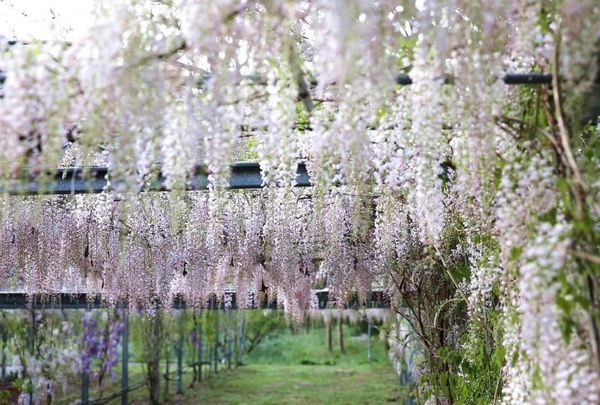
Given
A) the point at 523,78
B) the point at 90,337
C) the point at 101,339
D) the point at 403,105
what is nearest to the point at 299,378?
the point at 101,339

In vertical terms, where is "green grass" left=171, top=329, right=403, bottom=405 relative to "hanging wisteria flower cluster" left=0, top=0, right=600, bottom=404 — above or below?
below

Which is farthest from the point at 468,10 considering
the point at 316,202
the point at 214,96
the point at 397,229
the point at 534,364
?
the point at 397,229

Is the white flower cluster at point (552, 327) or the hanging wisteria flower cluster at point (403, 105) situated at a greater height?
the hanging wisteria flower cluster at point (403, 105)

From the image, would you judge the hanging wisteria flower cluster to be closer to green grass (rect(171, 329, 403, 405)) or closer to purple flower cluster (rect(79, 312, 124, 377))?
purple flower cluster (rect(79, 312, 124, 377))

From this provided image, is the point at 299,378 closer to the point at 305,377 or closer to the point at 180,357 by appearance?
the point at 305,377

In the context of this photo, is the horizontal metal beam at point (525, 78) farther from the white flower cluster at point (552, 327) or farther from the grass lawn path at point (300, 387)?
the grass lawn path at point (300, 387)

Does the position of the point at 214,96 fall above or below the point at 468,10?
below

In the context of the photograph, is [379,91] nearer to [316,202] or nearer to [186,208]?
[316,202]

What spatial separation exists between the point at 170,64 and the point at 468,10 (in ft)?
2.89

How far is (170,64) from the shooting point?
2.46 meters

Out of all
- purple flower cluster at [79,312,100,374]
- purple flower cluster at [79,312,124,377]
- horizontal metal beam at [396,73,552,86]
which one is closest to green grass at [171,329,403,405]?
purple flower cluster at [79,312,124,377]

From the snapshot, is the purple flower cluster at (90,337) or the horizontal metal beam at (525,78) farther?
the purple flower cluster at (90,337)

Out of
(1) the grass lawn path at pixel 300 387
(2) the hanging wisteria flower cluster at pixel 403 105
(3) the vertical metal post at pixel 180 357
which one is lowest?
(1) the grass lawn path at pixel 300 387

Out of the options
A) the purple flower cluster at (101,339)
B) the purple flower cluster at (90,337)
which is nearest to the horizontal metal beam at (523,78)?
the purple flower cluster at (90,337)
